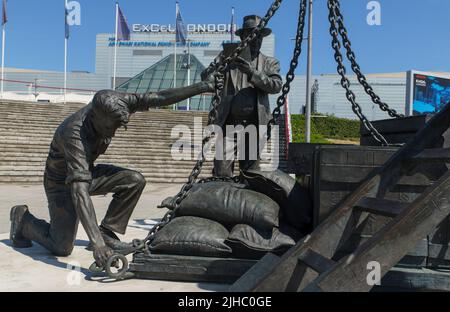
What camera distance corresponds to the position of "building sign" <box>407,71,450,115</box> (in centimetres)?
1605

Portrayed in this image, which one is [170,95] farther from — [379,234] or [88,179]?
[379,234]

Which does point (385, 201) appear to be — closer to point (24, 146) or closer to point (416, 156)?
point (416, 156)

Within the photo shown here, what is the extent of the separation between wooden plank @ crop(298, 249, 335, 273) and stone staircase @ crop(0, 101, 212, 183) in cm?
1066

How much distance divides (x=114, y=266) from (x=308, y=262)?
4.87 feet

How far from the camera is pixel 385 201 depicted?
2.12m

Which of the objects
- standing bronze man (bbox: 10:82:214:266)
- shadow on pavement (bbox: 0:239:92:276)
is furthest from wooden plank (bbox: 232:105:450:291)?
shadow on pavement (bbox: 0:239:92:276)

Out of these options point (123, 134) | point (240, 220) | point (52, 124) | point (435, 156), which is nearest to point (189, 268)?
point (240, 220)

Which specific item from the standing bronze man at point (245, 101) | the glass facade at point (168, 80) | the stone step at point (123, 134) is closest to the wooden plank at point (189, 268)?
the standing bronze man at point (245, 101)

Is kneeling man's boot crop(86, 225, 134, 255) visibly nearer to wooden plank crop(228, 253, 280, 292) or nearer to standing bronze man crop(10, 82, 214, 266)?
standing bronze man crop(10, 82, 214, 266)

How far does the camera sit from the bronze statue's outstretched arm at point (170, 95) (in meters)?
3.23

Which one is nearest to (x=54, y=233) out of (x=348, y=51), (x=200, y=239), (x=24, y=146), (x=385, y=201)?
(x=200, y=239)

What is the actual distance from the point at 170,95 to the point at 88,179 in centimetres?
91

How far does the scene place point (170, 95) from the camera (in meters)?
3.29

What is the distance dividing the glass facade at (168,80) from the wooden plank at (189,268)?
30.8 metres
